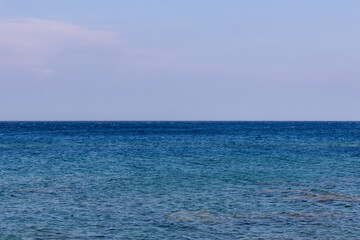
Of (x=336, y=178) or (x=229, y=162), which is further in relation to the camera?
(x=229, y=162)

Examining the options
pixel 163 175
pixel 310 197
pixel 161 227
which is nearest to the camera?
pixel 161 227

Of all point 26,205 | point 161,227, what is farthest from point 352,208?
point 26,205

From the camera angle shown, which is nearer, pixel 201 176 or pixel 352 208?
pixel 352 208

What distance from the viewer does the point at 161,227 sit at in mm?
22188

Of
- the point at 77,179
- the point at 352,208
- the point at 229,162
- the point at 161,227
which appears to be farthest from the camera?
the point at 229,162

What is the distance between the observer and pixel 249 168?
46.8 m

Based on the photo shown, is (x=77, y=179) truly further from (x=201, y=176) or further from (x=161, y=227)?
(x=161, y=227)

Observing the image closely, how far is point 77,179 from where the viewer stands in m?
38.9

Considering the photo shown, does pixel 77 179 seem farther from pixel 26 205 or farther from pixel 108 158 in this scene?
pixel 108 158

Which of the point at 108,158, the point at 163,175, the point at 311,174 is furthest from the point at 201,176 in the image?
the point at 108,158

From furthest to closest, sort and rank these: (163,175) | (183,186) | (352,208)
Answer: (163,175), (183,186), (352,208)

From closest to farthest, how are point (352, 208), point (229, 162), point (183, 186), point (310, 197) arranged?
1. point (352, 208)
2. point (310, 197)
3. point (183, 186)
4. point (229, 162)

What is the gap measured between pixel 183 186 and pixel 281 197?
26.6 feet

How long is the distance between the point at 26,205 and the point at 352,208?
1918 cm
